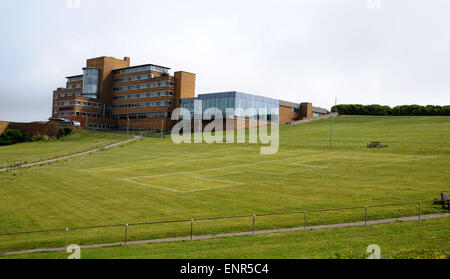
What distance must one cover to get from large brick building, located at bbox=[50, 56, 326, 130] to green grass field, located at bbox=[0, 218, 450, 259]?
89.9 metres

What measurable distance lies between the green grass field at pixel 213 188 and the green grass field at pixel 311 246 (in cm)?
269

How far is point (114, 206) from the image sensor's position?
27.1 metres

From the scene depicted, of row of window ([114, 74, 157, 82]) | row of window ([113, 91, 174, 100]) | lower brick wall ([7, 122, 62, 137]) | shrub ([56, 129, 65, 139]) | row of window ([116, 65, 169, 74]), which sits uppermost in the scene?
row of window ([116, 65, 169, 74])

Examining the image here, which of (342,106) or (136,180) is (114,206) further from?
(342,106)

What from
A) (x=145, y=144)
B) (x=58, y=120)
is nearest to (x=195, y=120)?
(x=145, y=144)

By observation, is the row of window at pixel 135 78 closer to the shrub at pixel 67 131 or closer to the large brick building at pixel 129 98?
the large brick building at pixel 129 98

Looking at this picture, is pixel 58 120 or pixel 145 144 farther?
pixel 58 120

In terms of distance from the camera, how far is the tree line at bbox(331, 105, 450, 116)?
11919cm

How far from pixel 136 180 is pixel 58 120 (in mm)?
88334

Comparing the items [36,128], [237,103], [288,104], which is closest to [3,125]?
[36,128]

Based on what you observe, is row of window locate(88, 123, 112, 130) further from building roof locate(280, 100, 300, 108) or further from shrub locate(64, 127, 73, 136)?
building roof locate(280, 100, 300, 108)

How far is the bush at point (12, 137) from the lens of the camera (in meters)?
101

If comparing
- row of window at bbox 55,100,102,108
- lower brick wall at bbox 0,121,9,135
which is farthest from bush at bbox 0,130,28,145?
row of window at bbox 55,100,102,108

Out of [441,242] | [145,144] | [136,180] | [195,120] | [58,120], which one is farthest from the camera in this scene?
[58,120]
